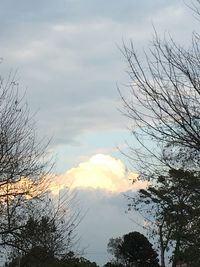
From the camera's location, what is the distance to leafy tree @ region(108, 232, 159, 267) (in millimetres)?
53875

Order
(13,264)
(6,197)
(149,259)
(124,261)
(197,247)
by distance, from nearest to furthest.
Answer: (6,197), (197,247), (13,264), (149,259), (124,261)

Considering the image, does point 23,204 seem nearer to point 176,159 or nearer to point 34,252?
point 34,252

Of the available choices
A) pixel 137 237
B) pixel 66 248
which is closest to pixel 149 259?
pixel 137 237

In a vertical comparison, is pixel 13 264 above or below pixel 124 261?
below

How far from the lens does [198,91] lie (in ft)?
34.0

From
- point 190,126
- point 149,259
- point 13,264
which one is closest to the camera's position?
point 190,126

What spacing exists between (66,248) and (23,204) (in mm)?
3358

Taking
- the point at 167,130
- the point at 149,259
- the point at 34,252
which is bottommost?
the point at 34,252

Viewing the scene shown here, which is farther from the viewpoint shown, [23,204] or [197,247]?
[197,247]

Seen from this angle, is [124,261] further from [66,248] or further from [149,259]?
[66,248]

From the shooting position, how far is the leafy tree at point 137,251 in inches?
2121

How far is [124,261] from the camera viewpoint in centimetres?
5759

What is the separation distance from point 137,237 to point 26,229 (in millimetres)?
41841

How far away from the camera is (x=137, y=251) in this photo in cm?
5484
